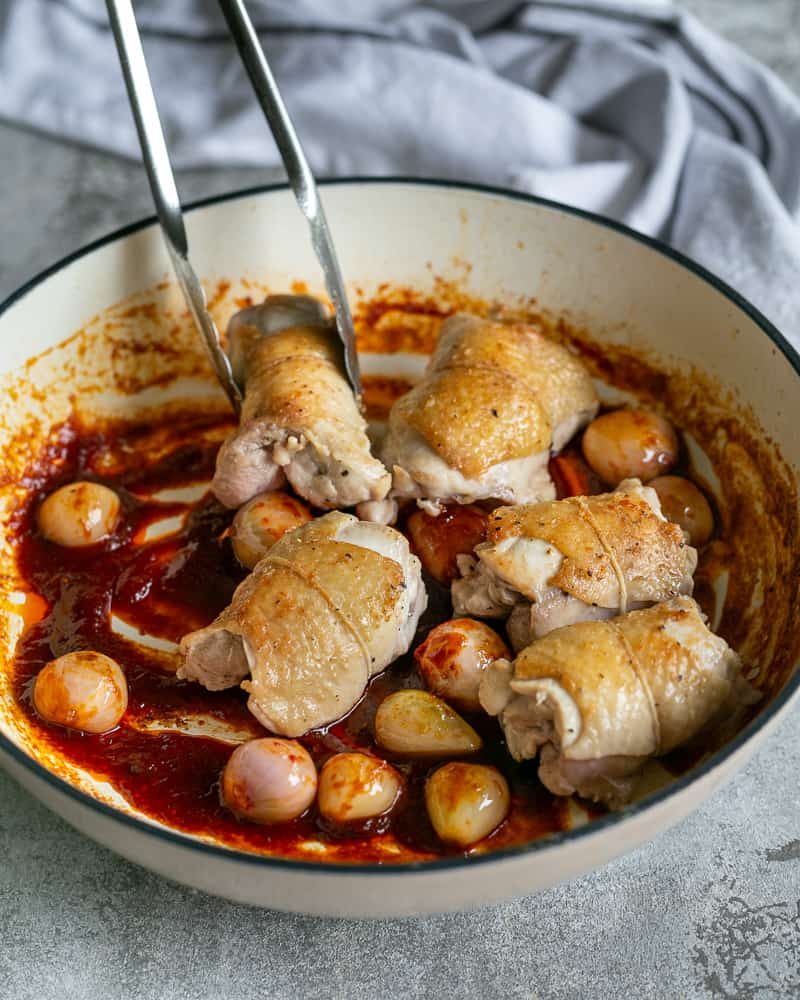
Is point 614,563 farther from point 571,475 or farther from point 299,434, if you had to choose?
point 299,434

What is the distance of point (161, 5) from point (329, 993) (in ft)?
8.45

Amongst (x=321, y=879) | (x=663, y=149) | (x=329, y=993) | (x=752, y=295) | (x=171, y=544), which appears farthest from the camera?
(x=663, y=149)

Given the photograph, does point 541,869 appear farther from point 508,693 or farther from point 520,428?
point 520,428

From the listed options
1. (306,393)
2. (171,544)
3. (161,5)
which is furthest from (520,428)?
(161,5)

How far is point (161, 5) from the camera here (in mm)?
3117

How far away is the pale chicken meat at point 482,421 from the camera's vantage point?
2.00 m

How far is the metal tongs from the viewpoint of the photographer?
6.63 feet

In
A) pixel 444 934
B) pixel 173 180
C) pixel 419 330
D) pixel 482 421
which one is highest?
pixel 173 180

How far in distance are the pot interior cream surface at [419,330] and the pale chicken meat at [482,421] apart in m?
0.26

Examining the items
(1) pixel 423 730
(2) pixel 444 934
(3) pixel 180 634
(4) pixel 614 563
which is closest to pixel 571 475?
(4) pixel 614 563

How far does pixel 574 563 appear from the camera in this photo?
1.78 meters

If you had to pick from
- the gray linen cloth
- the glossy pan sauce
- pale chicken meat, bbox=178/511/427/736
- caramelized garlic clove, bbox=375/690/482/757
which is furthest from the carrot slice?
the gray linen cloth

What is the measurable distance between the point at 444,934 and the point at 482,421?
0.84 metres

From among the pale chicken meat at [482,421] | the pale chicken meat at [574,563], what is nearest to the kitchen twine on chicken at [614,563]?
the pale chicken meat at [574,563]
